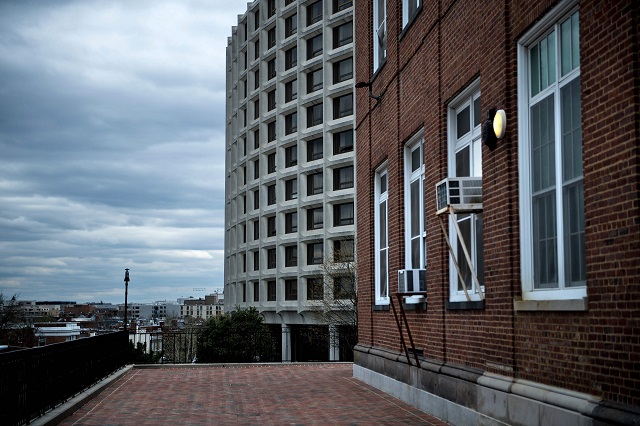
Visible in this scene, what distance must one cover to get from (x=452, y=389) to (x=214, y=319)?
140ft

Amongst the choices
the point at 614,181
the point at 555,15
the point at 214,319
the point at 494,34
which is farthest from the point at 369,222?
the point at 214,319

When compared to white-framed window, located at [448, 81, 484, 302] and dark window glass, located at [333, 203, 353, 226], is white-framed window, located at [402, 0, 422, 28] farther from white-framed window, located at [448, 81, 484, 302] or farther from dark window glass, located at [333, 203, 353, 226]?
dark window glass, located at [333, 203, 353, 226]

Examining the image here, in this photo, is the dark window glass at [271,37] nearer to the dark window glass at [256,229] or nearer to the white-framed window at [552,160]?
the dark window glass at [256,229]

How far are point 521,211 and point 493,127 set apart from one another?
1189 millimetres

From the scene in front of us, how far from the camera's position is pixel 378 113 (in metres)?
16.9

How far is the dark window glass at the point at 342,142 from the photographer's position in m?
60.3

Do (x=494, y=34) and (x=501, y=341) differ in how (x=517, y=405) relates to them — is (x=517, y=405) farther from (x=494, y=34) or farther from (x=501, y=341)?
(x=494, y=34)

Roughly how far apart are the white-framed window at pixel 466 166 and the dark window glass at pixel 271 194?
55.9 metres

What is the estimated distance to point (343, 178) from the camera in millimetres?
60438

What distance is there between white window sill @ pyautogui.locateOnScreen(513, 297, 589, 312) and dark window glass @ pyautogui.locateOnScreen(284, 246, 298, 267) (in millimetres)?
56097

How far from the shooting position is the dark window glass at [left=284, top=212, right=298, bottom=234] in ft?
213

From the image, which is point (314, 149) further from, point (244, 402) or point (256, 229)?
point (244, 402)

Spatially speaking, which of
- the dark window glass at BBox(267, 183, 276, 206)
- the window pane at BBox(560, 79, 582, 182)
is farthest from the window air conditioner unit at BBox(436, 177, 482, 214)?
the dark window glass at BBox(267, 183, 276, 206)

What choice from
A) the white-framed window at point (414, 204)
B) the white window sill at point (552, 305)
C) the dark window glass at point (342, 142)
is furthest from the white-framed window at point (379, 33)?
the dark window glass at point (342, 142)
